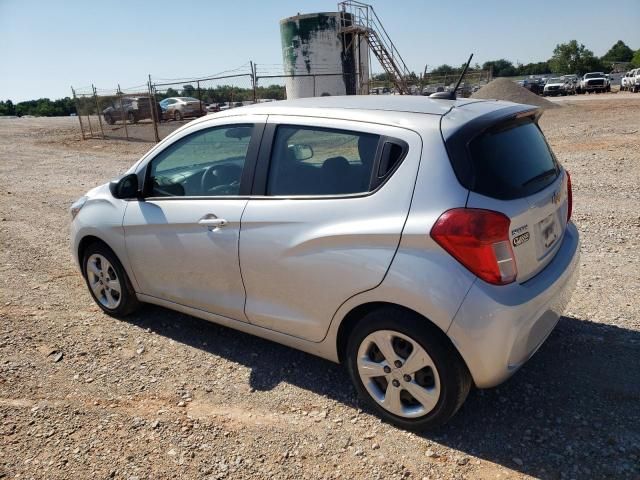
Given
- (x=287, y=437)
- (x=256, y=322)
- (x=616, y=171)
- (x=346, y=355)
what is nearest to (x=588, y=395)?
(x=346, y=355)

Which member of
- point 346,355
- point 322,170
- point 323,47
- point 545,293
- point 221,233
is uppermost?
point 323,47

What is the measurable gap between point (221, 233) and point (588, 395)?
2.48 metres

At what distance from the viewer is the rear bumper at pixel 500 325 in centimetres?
241

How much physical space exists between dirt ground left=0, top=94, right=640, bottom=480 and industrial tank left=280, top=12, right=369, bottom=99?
20.8 m

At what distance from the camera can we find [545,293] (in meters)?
2.64

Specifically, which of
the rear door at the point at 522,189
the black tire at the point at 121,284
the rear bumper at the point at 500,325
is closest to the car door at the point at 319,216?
the rear door at the point at 522,189

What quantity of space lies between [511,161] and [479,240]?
649mm

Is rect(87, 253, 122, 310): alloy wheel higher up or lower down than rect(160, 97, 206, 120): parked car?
lower down

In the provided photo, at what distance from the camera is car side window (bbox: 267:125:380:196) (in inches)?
112

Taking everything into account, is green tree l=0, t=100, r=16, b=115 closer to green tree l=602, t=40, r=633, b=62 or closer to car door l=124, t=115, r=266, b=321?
car door l=124, t=115, r=266, b=321

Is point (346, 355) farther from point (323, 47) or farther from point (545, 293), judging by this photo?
point (323, 47)

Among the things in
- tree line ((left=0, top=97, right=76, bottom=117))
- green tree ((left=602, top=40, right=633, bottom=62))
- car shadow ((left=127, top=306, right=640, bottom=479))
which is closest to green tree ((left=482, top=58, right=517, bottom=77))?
green tree ((left=602, top=40, right=633, bottom=62))

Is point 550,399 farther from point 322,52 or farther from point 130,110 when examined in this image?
point 130,110

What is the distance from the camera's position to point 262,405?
3207 mm
